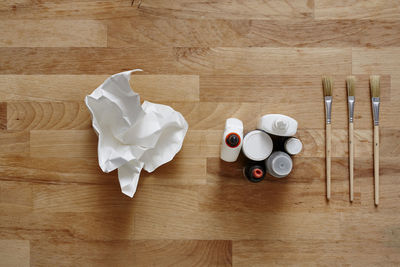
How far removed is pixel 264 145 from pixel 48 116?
0.59 meters

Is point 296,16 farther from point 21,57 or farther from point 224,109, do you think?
point 21,57

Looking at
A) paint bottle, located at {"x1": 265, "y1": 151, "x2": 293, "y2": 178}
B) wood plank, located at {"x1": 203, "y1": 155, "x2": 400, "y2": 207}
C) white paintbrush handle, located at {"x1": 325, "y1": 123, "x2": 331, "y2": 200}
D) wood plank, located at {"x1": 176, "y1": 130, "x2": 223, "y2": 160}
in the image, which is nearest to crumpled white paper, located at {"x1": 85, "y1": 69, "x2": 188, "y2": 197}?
wood plank, located at {"x1": 176, "y1": 130, "x2": 223, "y2": 160}

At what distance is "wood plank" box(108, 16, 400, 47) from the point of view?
0.79m

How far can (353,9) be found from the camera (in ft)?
2.60

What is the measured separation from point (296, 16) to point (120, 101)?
0.53 meters

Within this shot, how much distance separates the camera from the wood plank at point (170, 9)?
0.79 metres

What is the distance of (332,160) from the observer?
795 millimetres

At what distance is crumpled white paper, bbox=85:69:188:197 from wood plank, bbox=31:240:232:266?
0.57ft

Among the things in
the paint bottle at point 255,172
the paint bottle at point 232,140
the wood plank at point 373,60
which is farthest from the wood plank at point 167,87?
the wood plank at point 373,60

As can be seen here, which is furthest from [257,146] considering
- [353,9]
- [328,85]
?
[353,9]

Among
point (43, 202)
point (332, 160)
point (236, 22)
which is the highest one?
point (236, 22)

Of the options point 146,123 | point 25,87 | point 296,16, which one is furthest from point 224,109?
point 25,87

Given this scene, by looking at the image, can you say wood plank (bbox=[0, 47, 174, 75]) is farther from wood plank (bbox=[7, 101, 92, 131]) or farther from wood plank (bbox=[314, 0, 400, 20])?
wood plank (bbox=[314, 0, 400, 20])

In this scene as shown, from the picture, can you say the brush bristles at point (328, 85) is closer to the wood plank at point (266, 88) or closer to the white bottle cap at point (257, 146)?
the wood plank at point (266, 88)
